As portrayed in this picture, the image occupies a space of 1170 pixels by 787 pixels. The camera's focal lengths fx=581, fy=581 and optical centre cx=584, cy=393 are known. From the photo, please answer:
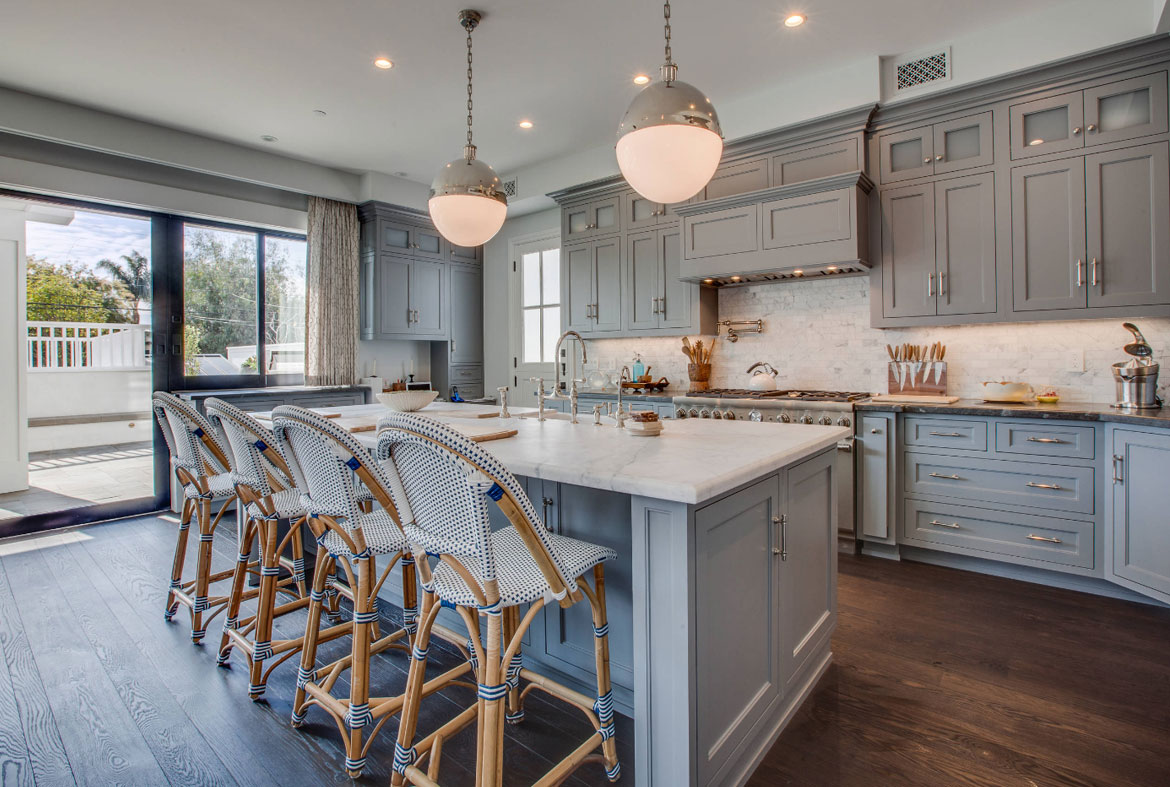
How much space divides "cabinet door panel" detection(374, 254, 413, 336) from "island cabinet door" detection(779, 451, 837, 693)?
475 centimetres

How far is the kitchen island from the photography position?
139 centimetres

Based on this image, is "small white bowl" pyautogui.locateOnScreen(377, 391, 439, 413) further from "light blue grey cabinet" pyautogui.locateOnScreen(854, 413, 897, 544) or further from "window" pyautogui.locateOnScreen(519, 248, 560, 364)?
"window" pyautogui.locateOnScreen(519, 248, 560, 364)

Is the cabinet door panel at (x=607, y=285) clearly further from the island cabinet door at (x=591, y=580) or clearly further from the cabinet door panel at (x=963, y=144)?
the island cabinet door at (x=591, y=580)

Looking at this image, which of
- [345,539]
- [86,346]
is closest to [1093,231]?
[345,539]

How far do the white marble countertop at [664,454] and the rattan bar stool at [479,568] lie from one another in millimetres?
224

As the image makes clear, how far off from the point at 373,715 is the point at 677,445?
1.22m

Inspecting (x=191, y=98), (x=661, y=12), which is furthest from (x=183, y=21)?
(x=661, y=12)

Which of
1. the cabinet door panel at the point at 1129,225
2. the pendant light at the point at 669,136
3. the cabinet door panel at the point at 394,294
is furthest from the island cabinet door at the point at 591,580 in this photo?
the cabinet door panel at the point at 394,294

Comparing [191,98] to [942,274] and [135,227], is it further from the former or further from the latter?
[942,274]

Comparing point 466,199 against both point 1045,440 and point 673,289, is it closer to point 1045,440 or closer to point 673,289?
point 673,289

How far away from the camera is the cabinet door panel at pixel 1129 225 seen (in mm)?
2885

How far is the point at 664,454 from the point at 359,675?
1103 mm

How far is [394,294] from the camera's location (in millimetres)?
5879

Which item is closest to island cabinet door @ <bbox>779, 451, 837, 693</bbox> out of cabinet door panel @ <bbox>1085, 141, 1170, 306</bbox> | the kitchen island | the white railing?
the kitchen island
